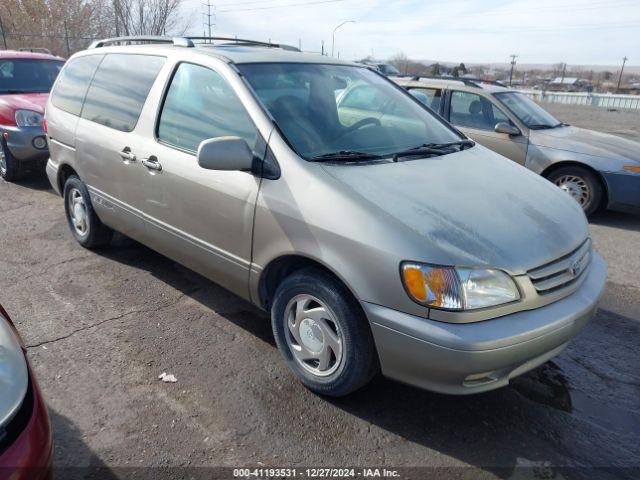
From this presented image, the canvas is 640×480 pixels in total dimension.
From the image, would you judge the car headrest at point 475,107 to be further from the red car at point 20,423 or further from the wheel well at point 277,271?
the red car at point 20,423

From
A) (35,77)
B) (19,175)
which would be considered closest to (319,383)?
(19,175)

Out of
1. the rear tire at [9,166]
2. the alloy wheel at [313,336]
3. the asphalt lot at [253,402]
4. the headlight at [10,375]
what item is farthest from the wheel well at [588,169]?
the rear tire at [9,166]

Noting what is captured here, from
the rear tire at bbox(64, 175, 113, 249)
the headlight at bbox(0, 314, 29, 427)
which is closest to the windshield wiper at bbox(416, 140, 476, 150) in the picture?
the headlight at bbox(0, 314, 29, 427)

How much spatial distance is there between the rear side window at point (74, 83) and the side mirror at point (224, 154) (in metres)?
2.36

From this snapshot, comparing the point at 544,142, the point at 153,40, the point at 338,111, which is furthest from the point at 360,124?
the point at 544,142

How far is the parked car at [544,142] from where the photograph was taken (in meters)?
6.10

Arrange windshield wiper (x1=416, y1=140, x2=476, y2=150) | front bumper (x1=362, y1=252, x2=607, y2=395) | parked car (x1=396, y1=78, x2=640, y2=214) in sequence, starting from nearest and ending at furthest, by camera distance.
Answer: front bumper (x1=362, y1=252, x2=607, y2=395)
windshield wiper (x1=416, y1=140, x2=476, y2=150)
parked car (x1=396, y1=78, x2=640, y2=214)

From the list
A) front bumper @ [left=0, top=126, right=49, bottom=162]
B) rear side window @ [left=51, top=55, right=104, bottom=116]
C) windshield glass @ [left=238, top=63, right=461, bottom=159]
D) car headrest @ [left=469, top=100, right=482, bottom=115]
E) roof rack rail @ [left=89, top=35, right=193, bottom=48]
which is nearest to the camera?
windshield glass @ [left=238, top=63, right=461, bottom=159]

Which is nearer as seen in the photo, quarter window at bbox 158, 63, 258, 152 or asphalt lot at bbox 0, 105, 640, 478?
asphalt lot at bbox 0, 105, 640, 478

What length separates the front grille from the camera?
2.40 meters

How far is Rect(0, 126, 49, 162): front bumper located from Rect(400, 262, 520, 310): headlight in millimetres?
6154

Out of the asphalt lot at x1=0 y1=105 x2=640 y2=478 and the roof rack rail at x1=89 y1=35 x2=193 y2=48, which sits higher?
the roof rack rail at x1=89 y1=35 x2=193 y2=48

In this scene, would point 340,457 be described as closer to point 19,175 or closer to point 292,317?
point 292,317

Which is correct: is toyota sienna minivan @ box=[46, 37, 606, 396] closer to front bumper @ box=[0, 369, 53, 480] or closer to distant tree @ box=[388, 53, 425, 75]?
front bumper @ box=[0, 369, 53, 480]
